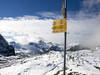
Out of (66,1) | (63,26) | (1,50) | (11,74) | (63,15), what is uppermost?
(66,1)

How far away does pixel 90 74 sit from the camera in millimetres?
12500

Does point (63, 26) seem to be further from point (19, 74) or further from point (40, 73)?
point (19, 74)

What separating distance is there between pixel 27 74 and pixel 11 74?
83.8 inches

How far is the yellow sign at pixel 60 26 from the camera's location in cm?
794

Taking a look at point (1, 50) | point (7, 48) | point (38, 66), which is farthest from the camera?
point (7, 48)

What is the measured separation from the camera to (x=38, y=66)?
16.4 m

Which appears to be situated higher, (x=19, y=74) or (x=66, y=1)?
(x=66, y=1)

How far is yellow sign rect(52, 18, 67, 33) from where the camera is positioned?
7943 millimetres

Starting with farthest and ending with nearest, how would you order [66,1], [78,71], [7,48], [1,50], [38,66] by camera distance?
1. [7,48]
2. [1,50]
3. [38,66]
4. [78,71]
5. [66,1]

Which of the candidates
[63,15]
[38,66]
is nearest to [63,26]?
[63,15]

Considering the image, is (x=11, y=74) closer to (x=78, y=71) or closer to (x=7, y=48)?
(x=78, y=71)

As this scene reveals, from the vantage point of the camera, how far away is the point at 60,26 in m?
8.11

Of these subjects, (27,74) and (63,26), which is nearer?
(63,26)

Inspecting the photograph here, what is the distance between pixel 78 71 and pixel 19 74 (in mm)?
7250
